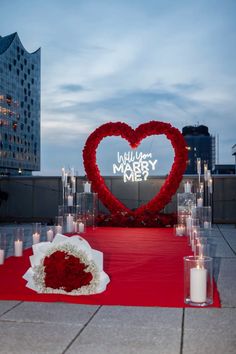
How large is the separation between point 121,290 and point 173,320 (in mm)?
1444

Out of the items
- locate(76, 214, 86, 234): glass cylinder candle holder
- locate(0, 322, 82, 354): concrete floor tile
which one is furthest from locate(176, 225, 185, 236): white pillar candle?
locate(0, 322, 82, 354): concrete floor tile

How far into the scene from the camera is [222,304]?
5594mm

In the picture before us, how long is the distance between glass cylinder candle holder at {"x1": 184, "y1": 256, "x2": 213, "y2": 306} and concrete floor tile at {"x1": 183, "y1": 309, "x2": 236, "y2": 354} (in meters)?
0.23

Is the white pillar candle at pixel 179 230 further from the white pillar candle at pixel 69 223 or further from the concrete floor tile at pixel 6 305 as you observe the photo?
the concrete floor tile at pixel 6 305

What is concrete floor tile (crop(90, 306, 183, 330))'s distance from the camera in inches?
188

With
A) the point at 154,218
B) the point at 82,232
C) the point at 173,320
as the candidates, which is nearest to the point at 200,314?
the point at 173,320

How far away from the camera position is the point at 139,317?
5016mm

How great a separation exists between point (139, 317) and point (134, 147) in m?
11.8

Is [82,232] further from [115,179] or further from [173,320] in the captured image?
[173,320]

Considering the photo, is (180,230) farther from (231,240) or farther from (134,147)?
(134,147)

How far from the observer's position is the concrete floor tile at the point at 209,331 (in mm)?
4031

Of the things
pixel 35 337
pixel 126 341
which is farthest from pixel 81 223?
pixel 126 341

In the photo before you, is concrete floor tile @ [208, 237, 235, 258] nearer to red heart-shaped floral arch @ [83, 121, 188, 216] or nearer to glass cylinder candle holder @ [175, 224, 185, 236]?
glass cylinder candle holder @ [175, 224, 185, 236]

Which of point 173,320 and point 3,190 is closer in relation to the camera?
point 173,320
